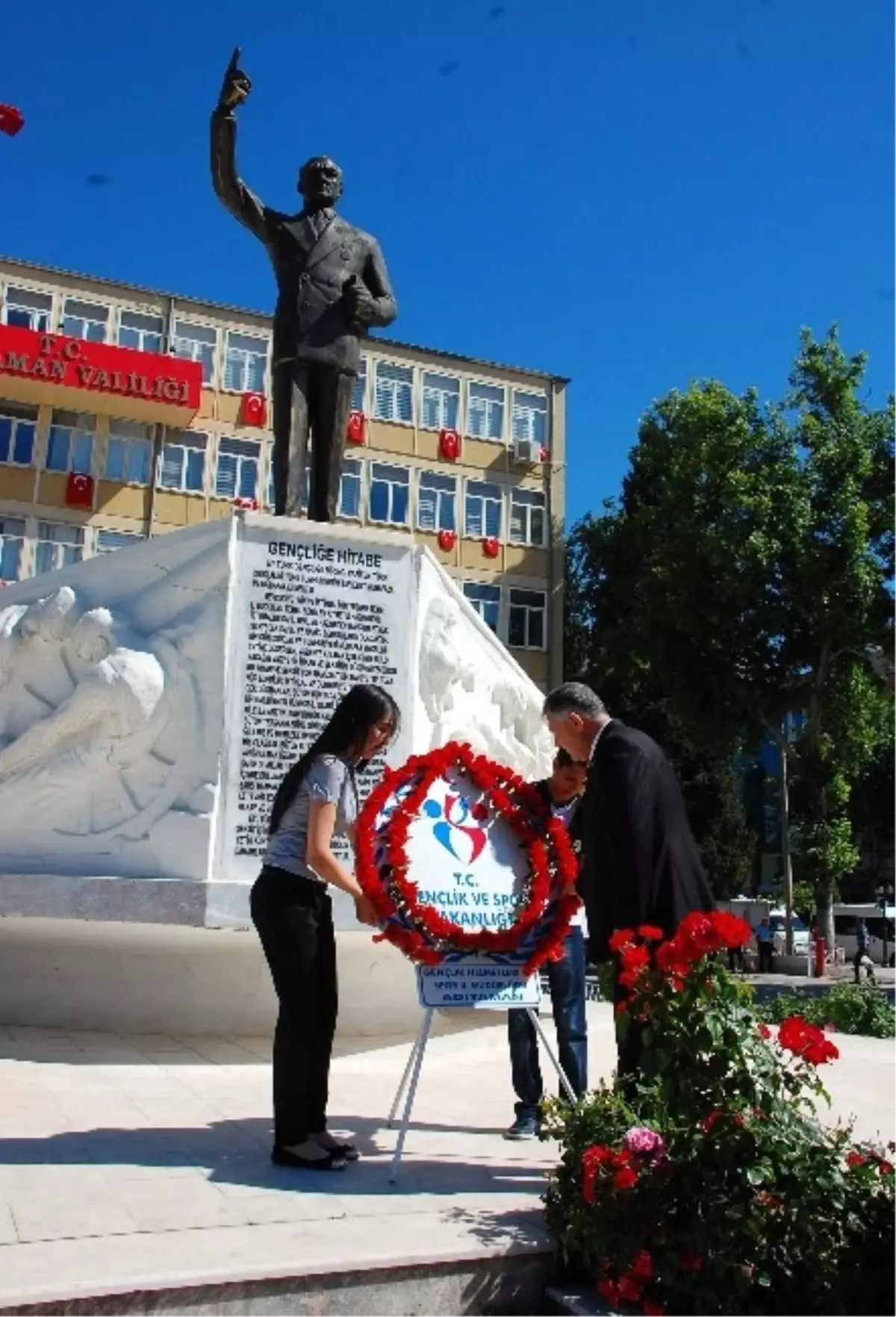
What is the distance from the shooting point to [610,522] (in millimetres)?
35906

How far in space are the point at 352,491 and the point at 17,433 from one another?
338 inches

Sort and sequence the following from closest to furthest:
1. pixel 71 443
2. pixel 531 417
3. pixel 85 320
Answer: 1. pixel 71 443
2. pixel 85 320
3. pixel 531 417

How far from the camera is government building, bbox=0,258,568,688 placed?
2883 cm

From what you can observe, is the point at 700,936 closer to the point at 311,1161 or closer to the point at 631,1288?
Result: the point at 631,1288

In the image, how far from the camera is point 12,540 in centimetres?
2866

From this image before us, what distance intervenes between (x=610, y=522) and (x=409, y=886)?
32.7 metres

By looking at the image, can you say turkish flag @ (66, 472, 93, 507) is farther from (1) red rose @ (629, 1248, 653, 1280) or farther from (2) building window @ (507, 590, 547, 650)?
(1) red rose @ (629, 1248, 653, 1280)

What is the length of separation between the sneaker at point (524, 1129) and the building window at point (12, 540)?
26.3 meters

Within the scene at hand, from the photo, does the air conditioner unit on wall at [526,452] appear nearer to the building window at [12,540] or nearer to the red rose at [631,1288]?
the building window at [12,540]

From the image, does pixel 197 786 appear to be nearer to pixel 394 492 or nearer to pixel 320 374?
pixel 320 374

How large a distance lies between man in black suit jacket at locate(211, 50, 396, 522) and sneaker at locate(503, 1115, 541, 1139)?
13.9 feet

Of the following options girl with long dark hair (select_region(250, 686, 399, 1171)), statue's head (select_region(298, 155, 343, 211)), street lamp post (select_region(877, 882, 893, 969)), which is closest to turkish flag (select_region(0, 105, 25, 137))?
statue's head (select_region(298, 155, 343, 211))

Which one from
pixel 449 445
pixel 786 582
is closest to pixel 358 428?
pixel 449 445

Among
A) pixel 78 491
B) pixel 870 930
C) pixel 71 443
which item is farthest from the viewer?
pixel 870 930
